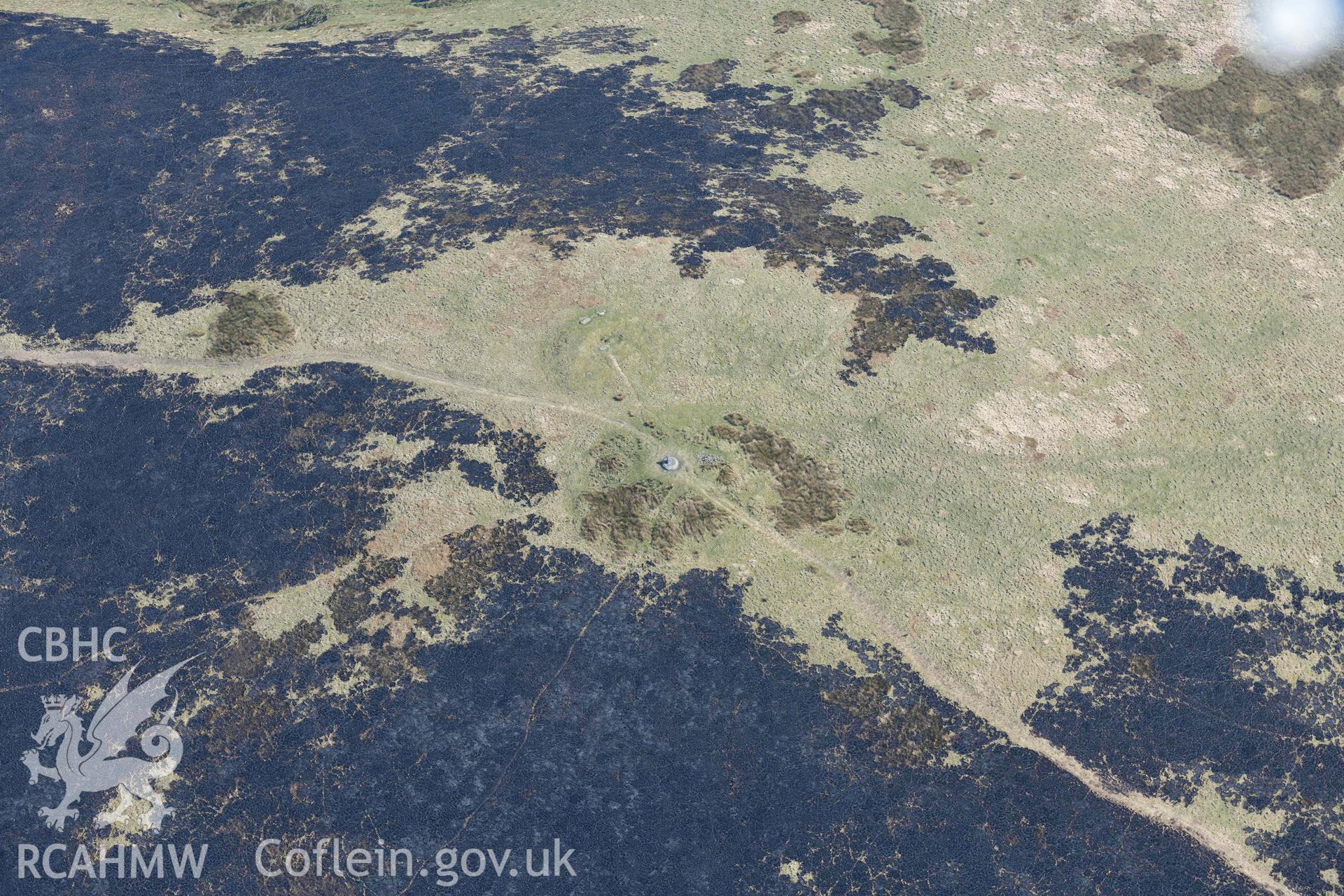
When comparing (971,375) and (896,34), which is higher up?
(896,34)

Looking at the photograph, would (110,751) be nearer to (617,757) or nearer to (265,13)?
(617,757)

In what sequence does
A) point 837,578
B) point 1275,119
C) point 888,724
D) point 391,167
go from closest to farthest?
point 888,724, point 837,578, point 391,167, point 1275,119

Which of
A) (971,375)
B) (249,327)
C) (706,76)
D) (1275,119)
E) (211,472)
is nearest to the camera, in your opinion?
(211,472)

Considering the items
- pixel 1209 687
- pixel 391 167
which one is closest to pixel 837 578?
pixel 1209 687

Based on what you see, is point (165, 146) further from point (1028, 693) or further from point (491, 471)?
point (1028, 693)

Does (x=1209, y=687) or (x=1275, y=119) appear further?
(x=1275, y=119)

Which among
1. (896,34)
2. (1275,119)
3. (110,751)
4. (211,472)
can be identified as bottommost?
(110,751)
